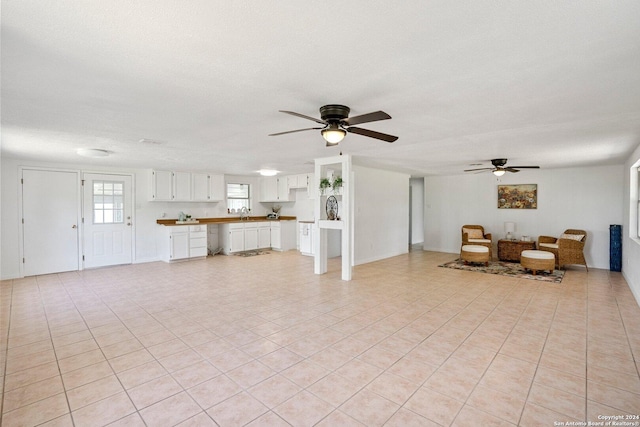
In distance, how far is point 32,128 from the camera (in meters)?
3.56

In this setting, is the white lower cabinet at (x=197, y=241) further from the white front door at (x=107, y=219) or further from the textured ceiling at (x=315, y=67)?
the textured ceiling at (x=315, y=67)

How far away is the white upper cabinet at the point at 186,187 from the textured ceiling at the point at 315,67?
11.7 feet

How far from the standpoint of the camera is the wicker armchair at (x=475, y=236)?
774 cm

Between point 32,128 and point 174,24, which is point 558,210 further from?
point 32,128

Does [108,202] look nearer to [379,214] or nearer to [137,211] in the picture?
[137,211]

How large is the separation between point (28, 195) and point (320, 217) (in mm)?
5656

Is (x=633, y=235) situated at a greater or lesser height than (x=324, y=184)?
lesser

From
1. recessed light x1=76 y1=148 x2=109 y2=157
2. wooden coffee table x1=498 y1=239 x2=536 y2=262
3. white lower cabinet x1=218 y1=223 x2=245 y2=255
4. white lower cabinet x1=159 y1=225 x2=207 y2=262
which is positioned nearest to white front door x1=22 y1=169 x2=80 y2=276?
white lower cabinet x1=159 y1=225 x2=207 y2=262

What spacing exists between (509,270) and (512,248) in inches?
47.0

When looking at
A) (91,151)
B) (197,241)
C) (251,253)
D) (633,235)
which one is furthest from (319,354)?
(251,253)

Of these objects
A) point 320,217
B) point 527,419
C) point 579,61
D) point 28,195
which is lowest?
point 527,419

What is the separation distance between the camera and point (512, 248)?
738cm

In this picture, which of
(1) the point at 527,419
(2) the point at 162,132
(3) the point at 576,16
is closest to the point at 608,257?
(1) the point at 527,419

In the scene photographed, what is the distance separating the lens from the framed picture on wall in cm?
767
